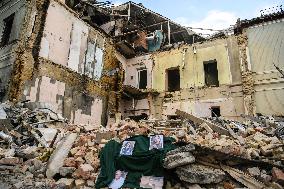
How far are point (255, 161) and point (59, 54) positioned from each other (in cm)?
1167

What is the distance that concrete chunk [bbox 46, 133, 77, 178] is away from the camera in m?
5.98

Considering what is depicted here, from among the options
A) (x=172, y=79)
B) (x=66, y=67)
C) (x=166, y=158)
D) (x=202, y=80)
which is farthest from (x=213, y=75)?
(x=166, y=158)

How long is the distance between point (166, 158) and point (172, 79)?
13.8 meters

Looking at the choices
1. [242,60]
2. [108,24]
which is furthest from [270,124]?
[108,24]

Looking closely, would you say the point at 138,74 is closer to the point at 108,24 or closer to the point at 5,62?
the point at 108,24

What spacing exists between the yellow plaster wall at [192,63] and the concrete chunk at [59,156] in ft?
37.5

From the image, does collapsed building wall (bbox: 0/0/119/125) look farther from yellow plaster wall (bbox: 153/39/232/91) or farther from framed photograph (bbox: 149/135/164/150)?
framed photograph (bbox: 149/135/164/150)

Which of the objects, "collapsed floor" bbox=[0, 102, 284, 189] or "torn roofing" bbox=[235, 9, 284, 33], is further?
"torn roofing" bbox=[235, 9, 284, 33]

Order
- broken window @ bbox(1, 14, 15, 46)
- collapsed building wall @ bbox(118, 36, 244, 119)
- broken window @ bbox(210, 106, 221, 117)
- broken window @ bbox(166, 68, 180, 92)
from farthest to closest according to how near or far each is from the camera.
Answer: broken window @ bbox(166, 68, 180, 92) → broken window @ bbox(210, 106, 221, 117) → collapsed building wall @ bbox(118, 36, 244, 119) → broken window @ bbox(1, 14, 15, 46)

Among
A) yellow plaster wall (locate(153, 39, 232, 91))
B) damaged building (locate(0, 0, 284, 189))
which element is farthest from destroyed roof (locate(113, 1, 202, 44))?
yellow plaster wall (locate(153, 39, 232, 91))

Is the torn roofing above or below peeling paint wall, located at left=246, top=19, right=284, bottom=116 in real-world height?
above

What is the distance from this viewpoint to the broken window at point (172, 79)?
60.2 feet

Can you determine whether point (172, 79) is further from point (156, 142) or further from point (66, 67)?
point (156, 142)

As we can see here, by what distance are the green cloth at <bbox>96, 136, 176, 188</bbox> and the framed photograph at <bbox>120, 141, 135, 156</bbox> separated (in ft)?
0.26
